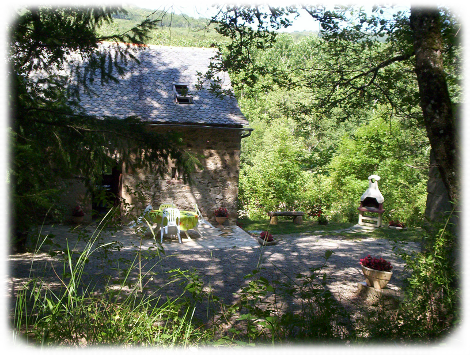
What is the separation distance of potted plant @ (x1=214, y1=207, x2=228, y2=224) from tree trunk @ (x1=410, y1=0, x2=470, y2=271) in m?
9.06

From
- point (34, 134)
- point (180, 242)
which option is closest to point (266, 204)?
point (180, 242)

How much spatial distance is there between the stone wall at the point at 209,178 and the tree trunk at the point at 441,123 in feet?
28.9

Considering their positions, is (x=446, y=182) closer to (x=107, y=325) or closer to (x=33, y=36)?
(x=107, y=325)

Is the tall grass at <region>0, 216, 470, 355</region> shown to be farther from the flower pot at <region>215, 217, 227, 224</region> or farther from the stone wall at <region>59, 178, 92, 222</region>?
the stone wall at <region>59, 178, 92, 222</region>

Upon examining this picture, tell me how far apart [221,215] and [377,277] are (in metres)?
7.13

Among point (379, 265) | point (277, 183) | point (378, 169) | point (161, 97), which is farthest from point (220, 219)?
point (378, 169)

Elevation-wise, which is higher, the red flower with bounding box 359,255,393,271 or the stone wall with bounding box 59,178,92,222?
the red flower with bounding box 359,255,393,271

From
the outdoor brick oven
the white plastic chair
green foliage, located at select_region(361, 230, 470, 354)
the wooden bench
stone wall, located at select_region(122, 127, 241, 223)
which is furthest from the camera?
the wooden bench

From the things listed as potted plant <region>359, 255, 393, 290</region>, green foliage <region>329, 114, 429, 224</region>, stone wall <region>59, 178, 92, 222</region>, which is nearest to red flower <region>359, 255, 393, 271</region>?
potted plant <region>359, 255, 393, 290</region>

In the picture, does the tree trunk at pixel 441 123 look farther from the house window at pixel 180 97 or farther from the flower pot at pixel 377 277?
the house window at pixel 180 97

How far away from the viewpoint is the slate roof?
37.3 feet

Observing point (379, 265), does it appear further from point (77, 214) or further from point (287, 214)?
point (77, 214)

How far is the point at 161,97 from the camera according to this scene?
40.3 ft

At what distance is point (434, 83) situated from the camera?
3227 mm
